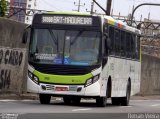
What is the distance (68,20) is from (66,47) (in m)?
1.03

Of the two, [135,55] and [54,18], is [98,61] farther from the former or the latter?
[135,55]

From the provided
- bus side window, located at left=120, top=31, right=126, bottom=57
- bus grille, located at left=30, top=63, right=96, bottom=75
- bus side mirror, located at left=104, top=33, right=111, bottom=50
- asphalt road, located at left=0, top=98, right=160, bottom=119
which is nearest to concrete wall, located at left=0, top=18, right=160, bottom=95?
bus grille, located at left=30, top=63, right=96, bottom=75

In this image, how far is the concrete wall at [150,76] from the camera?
47406 millimetres

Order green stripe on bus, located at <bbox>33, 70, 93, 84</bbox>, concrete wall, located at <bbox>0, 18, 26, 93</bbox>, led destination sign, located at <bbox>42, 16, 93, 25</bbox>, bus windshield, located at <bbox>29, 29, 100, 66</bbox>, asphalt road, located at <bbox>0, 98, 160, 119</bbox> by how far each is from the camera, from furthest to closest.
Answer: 1. concrete wall, located at <bbox>0, 18, 26, 93</bbox>
2. led destination sign, located at <bbox>42, 16, 93, 25</bbox>
3. bus windshield, located at <bbox>29, 29, 100, 66</bbox>
4. green stripe on bus, located at <bbox>33, 70, 93, 84</bbox>
5. asphalt road, located at <bbox>0, 98, 160, 119</bbox>

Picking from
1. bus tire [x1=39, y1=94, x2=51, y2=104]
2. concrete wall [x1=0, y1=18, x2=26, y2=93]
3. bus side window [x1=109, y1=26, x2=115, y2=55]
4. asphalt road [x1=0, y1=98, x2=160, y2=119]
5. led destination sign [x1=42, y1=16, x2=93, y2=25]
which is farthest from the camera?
concrete wall [x1=0, y1=18, x2=26, y2=93]

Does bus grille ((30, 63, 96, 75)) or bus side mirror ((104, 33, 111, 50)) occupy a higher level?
bus side mirror ((104, 33, 111, 50))

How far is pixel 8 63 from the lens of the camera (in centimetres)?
2498

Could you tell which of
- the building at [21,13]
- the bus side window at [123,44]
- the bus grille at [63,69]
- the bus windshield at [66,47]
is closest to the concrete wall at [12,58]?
the bus windshield at [66,47]

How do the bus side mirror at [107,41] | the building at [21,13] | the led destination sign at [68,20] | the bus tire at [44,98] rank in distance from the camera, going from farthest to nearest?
1. the building at [21,13]
2. the bus tire at [44,98]
3. the led destination sign at [68,20]
4. the bus side mirror at [107,41]

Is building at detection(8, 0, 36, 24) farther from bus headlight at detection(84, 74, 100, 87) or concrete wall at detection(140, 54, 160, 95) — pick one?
bus headlight at detection(84, 74, 100, 87)

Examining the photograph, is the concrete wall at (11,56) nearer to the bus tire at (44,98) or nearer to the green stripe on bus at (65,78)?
the bus tire at (44,98)

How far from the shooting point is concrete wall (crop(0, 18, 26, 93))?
80.2 feet

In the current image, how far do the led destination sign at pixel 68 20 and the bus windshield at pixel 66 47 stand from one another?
33 cm

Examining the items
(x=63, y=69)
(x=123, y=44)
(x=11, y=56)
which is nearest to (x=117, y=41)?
(x=123, y=44)
